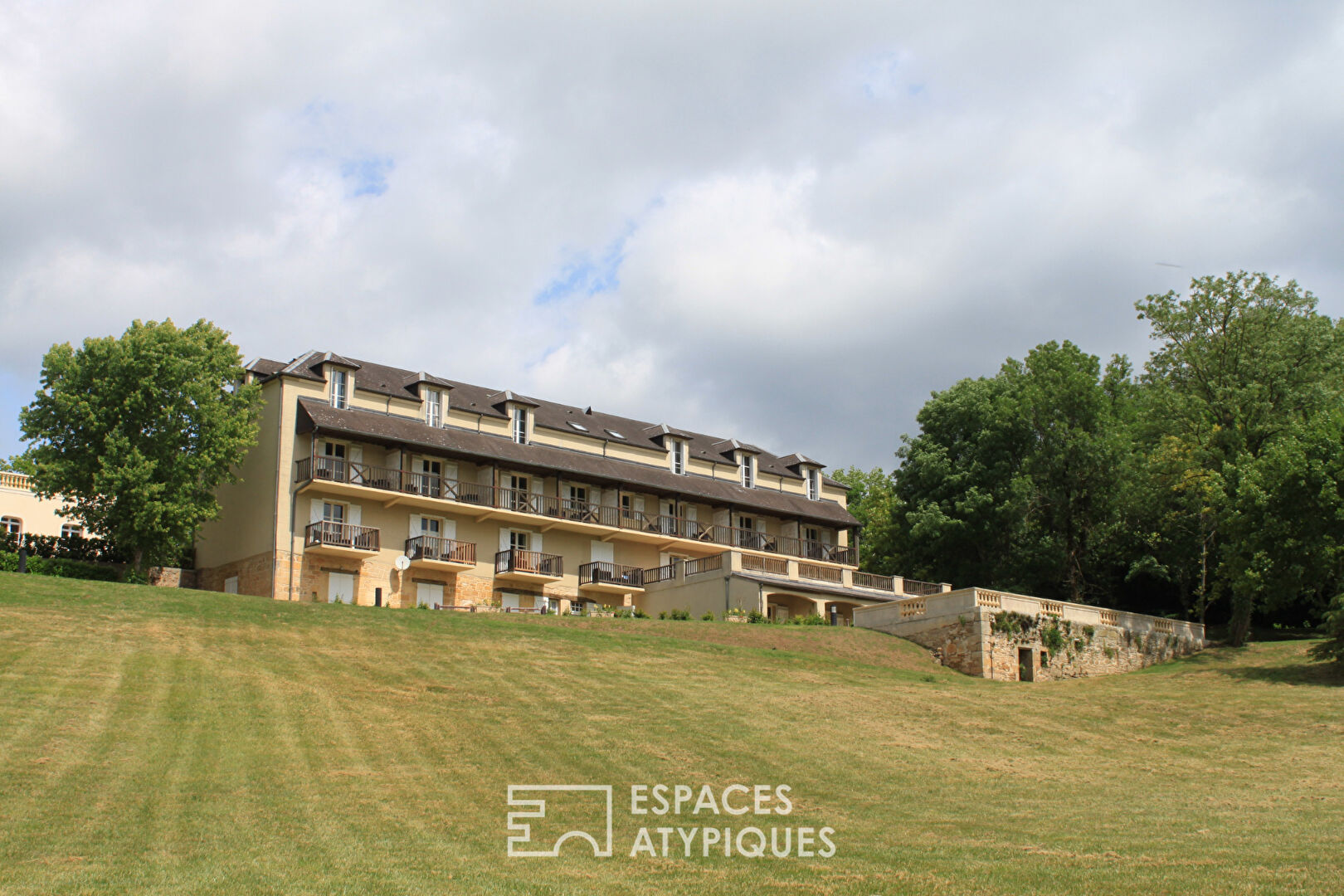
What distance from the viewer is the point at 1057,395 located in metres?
51.8

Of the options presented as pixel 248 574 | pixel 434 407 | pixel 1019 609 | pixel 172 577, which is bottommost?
pixel 1019 609

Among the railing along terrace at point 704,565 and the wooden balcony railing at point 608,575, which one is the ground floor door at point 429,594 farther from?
the railing along terrace at point 704,565

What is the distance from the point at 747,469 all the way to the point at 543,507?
13.0m

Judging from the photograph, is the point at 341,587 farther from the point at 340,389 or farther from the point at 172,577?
the point at 340,389

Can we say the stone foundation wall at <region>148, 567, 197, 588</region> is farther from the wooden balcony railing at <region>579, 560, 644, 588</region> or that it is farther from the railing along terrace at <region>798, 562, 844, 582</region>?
the railing along terrace at <region>798, 562, 844, 582</region>

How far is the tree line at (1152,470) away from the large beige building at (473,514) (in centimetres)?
594

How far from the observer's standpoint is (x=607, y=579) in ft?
162

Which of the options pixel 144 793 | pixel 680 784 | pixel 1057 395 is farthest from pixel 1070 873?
pixel 1057 395

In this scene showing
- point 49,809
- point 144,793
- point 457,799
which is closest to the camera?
point 49,809

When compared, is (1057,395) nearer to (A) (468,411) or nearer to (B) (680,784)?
(A) (468,411)

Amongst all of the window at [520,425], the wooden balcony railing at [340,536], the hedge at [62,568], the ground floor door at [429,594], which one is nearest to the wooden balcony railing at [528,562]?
the ground floor door at [429,594]

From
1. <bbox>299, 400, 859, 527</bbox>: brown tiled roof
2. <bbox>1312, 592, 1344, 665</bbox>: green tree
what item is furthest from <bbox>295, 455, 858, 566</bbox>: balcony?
<bbox>1312, 592, 1344, 665</bbox>: green tree

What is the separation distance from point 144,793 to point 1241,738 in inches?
948

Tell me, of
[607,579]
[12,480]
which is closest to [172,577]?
[12,480]
